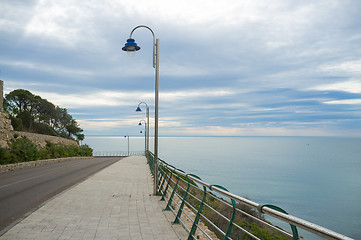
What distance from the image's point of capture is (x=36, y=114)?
230 feet

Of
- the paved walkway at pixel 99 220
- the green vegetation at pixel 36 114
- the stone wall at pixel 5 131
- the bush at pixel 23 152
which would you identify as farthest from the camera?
the green vegetation at pixel 36 114

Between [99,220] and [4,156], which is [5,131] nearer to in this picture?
[4,156]

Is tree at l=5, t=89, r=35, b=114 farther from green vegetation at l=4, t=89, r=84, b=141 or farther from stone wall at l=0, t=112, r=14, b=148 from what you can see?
stone wall at l=0, t=112, r=14, b=148

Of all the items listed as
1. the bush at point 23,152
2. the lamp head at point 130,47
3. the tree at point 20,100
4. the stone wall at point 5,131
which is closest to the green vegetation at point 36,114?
the tree at point 20,100

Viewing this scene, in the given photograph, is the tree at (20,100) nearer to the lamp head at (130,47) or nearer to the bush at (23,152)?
the bush at (23,152)

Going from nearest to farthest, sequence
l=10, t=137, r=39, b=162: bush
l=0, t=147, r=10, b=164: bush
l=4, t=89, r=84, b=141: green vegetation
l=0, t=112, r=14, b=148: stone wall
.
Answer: l=0, t=147, r=10, b=164: bush
l=10, t=137, r=39, b=162: bush
l=0, t=112, r=14, b=148: stone wall
l=4, t=89, r=84, b=141: green vegetation

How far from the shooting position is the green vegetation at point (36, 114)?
205ft

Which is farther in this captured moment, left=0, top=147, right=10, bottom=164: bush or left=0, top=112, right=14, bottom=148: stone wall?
left=0, top=112, right=14, bottom=148: stone wall

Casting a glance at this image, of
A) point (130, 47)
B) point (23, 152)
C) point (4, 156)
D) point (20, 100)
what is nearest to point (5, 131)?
point (23, 152)

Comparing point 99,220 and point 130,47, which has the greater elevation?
point 130,47

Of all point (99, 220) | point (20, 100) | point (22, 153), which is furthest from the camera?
point (20, 100)

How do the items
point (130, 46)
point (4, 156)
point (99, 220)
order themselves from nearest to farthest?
1. point (99, 220)
2. point (130, 46)
3. point (4, 156)

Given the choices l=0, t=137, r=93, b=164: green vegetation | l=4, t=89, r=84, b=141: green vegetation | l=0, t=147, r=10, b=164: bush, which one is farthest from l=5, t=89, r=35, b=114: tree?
l=0, t=147, r=10, b=164: bush

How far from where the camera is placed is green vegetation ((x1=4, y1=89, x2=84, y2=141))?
6259cm
